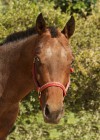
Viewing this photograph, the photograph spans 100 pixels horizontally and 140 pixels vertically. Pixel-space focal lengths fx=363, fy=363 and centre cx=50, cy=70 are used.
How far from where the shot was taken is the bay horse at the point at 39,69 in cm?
357

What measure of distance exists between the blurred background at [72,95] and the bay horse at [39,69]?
1985 millimetres

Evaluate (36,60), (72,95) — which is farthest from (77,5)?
(36,60)

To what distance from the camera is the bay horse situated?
3.57m

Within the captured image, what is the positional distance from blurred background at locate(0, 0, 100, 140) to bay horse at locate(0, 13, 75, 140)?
198 cm

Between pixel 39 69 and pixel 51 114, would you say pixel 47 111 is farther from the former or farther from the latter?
pixel 39 69

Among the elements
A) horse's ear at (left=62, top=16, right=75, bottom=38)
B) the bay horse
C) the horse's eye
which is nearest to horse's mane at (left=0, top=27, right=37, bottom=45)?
the bay horse

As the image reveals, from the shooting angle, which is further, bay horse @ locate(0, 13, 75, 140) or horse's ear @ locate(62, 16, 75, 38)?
horse's ear @ locate(62, 16, 75, 38)

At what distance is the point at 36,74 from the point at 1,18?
374 cm

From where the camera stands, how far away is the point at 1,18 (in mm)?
7297

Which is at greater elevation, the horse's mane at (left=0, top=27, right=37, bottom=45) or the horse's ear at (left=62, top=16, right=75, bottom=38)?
the horse's ear at (left=62, top=16, right=75, bottom=38)

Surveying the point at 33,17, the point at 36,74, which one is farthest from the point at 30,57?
the point at 33,17

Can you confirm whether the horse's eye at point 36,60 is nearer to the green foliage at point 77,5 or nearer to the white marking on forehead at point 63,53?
the white marking on forehead at point 63,53

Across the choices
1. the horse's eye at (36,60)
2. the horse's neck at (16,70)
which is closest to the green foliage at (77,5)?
the horse's neck at (16,70)

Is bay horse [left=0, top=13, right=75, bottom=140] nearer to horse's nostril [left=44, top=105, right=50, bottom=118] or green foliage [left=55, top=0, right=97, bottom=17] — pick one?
horse's nostril [left=44, top=105, right=50, bottom=118]
